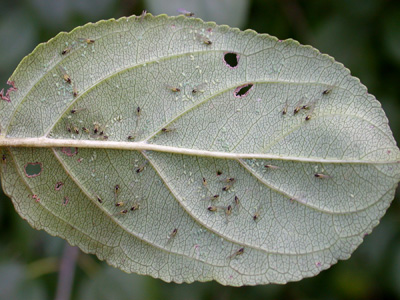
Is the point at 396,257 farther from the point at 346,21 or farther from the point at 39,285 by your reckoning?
the point at 39,285

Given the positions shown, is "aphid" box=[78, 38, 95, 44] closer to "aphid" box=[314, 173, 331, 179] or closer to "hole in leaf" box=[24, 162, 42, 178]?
"hole in leaf" box=[24, 162, 42, 178]

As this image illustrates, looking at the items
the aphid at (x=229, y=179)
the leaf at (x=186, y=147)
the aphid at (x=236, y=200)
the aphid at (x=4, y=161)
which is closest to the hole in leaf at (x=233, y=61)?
the leaf at (x=186, y=147)

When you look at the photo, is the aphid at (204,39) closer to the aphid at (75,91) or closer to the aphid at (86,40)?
the aphid at (86,40)

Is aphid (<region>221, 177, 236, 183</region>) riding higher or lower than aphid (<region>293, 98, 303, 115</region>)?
lower

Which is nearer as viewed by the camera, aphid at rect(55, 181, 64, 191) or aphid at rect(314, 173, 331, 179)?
aphid at rect(314, 173, 331, 179)

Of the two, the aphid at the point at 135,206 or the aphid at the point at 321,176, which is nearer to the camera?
the aphid at the point at 321,176

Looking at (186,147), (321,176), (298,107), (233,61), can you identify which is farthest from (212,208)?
(233,61)

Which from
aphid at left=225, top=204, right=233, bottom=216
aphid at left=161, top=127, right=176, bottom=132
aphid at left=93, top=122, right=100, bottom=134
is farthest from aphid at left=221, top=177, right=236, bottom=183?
aphid at left=93, top=122, right=100, bottom=134

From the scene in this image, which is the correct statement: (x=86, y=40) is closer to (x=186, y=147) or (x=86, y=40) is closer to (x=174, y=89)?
(x=174, y=89)
